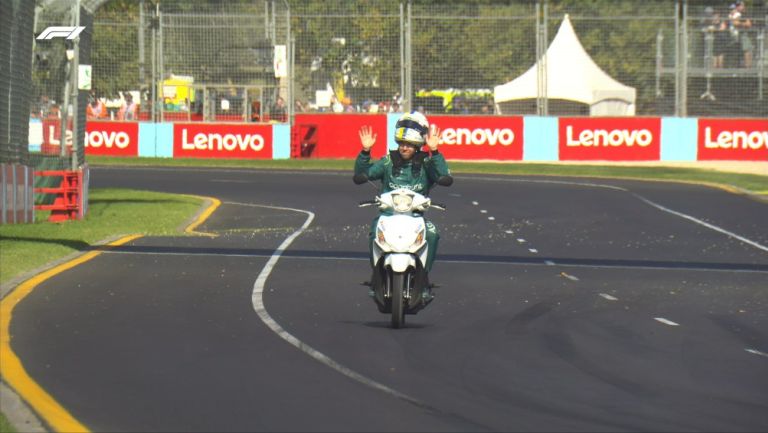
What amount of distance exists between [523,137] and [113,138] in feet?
44.8

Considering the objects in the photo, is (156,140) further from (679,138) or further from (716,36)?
(716,36)

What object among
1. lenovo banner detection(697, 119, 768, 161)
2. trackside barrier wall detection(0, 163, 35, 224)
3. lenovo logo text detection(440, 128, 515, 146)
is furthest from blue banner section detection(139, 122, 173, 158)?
trackside barrier wall detection(0, 163, 35, 224)

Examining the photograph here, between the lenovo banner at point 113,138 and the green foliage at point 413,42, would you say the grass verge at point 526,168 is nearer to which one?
the lenovo banner at point 113,138

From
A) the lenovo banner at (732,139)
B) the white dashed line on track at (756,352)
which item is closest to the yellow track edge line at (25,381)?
the white dashed line on track at (756,352)

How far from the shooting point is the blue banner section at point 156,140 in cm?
4822

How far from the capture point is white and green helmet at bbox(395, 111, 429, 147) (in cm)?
1266

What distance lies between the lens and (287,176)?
132 ft

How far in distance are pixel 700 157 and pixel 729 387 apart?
126ft

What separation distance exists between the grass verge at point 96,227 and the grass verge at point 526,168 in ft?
42.8

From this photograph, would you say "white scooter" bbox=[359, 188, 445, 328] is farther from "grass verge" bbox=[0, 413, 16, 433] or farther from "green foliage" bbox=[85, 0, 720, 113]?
"green foliage" bbox=[85, 0, 720, 113]

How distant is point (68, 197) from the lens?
24312 millimetres

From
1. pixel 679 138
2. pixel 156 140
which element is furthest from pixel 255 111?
pixel 679 138

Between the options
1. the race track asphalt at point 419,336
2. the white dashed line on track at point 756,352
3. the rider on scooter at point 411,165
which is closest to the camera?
the race track asphalt at point 419,336

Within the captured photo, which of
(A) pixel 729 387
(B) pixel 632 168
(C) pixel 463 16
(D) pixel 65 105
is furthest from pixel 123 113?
(A) pixel 729 387
